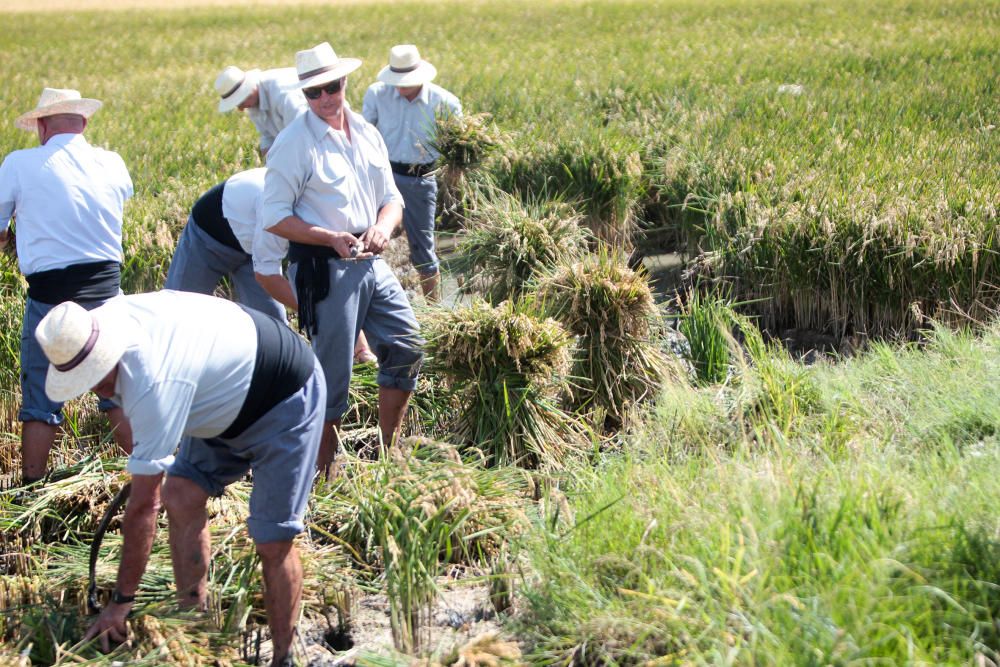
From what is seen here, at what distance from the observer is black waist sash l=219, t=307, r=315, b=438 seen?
3.62 meters

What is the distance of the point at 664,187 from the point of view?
7.84 metres

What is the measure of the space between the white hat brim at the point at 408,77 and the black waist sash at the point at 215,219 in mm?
2158

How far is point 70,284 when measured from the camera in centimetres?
487

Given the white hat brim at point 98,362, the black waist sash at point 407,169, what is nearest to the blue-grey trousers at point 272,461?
the white hat brim at point 98,362

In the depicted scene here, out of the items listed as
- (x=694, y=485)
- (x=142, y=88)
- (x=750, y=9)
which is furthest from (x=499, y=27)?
(x=694, y=485)

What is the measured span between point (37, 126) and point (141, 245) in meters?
1.85

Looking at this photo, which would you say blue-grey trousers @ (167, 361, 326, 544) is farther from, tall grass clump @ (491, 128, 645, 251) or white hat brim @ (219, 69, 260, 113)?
tall grass clump @ (491, 128, 645, 251)

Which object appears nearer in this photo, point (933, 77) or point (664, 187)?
point (664, 187)

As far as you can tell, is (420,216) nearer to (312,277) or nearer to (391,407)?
(391,407)

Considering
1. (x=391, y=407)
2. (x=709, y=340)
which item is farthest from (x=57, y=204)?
(x=709, y=340)

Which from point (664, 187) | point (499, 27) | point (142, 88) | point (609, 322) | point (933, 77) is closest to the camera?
point (609, 322)

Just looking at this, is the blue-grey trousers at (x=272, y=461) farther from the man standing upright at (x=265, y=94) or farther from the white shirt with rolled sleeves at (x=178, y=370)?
the man standing upright at (x=265, y=94)

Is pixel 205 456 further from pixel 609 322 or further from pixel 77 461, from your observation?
pixel 609 322

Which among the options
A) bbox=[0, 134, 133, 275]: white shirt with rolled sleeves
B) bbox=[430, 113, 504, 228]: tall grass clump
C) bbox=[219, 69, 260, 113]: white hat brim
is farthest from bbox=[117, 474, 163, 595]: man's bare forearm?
bbox=[430, 113, 504, 228]: tall grass clump
